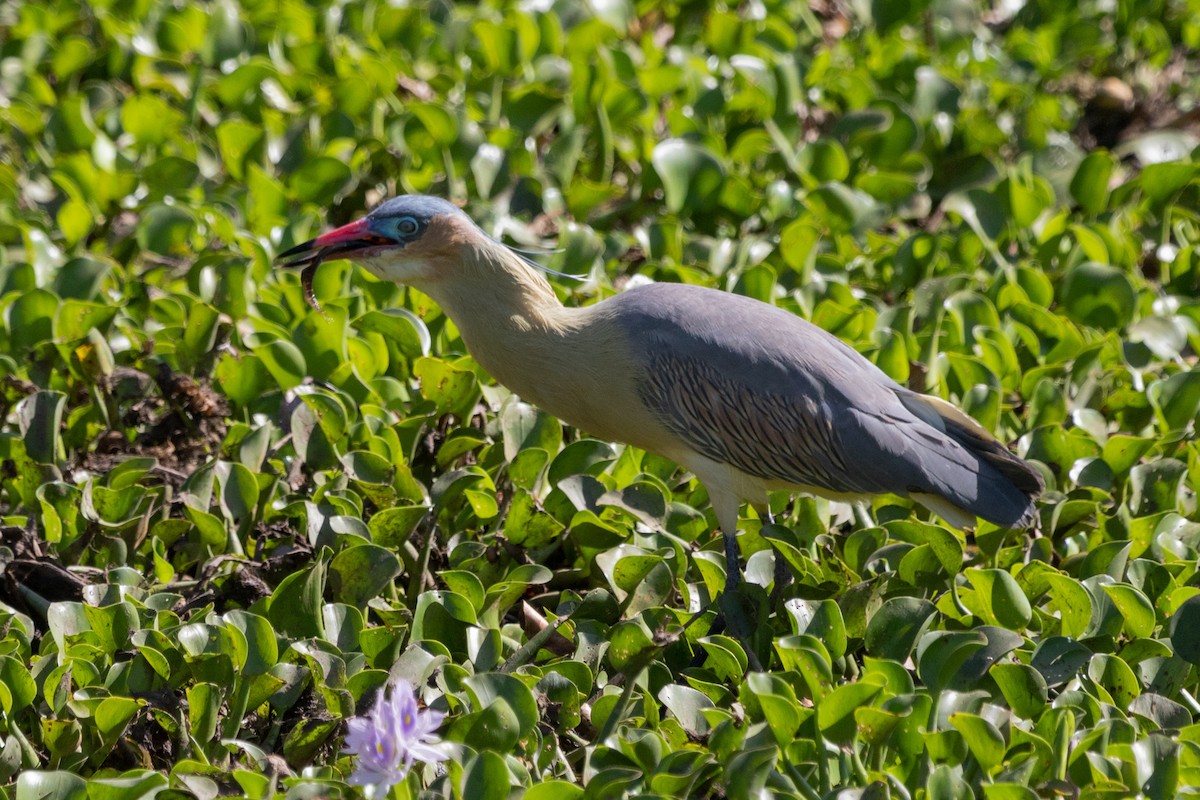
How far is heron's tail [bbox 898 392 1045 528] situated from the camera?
434 centimetres

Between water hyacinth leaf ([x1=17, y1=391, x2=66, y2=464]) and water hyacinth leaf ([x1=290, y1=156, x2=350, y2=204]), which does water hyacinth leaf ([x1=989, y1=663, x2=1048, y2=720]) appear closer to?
water hyacinth leaf ([x1=17, y1=391, x2=66, y2=464])

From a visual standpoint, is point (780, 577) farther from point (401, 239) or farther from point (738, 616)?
point (401, 239)

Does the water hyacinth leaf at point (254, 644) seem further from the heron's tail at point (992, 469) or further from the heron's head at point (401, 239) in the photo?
the heron's tail at point (992, 469)

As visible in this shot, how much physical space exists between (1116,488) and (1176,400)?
41 centimetres

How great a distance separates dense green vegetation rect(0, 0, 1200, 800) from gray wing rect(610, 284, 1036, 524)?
229 mm

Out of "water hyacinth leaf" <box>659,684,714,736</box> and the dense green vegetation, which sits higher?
the dense green vegetation

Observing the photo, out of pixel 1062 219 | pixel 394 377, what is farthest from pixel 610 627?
pixel 1062 219

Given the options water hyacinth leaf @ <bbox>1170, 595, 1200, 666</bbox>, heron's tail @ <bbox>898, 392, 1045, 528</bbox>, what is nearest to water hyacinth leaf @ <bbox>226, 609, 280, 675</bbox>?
heron's tail @ <bbox>898, 392, 1045, 528</bbox>

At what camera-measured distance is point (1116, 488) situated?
4910mm

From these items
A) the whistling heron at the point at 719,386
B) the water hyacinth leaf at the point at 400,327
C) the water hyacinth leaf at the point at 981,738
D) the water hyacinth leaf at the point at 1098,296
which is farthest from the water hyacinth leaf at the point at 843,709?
the water hyacinth leaf at the point at 1098,296

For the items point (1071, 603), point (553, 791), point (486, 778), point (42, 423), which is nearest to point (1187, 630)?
point (1071, 603)

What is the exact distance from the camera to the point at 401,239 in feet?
14.6

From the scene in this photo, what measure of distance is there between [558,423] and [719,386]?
2.23 ft

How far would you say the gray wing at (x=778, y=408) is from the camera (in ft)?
14.5
